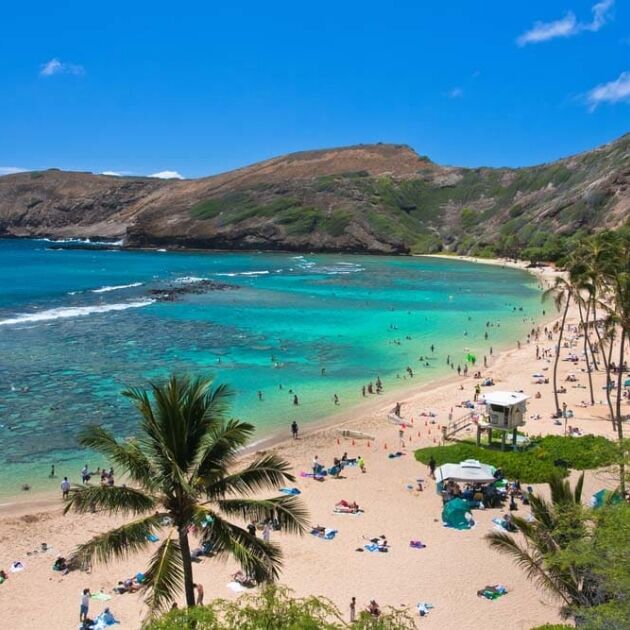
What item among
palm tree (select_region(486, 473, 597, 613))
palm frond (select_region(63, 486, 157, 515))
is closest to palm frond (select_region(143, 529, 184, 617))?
palm frond (select_region(63, 486, 157, 515))

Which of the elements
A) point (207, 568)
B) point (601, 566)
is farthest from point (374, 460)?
point (601, 566)

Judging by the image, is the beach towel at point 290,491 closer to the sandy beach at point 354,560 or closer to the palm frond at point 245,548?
the sandy beach at point 354,560

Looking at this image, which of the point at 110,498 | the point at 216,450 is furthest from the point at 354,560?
the point at 110,498

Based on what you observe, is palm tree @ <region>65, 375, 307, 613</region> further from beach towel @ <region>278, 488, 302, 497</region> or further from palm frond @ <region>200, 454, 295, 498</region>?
beach towel @ <region>278, 488, 302, 497</region>

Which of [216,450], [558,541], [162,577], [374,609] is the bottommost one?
[374,609]

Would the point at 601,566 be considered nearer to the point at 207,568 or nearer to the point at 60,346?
the point at 207,568

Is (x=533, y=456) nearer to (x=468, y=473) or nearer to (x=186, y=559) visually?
(x=468, y=473)
